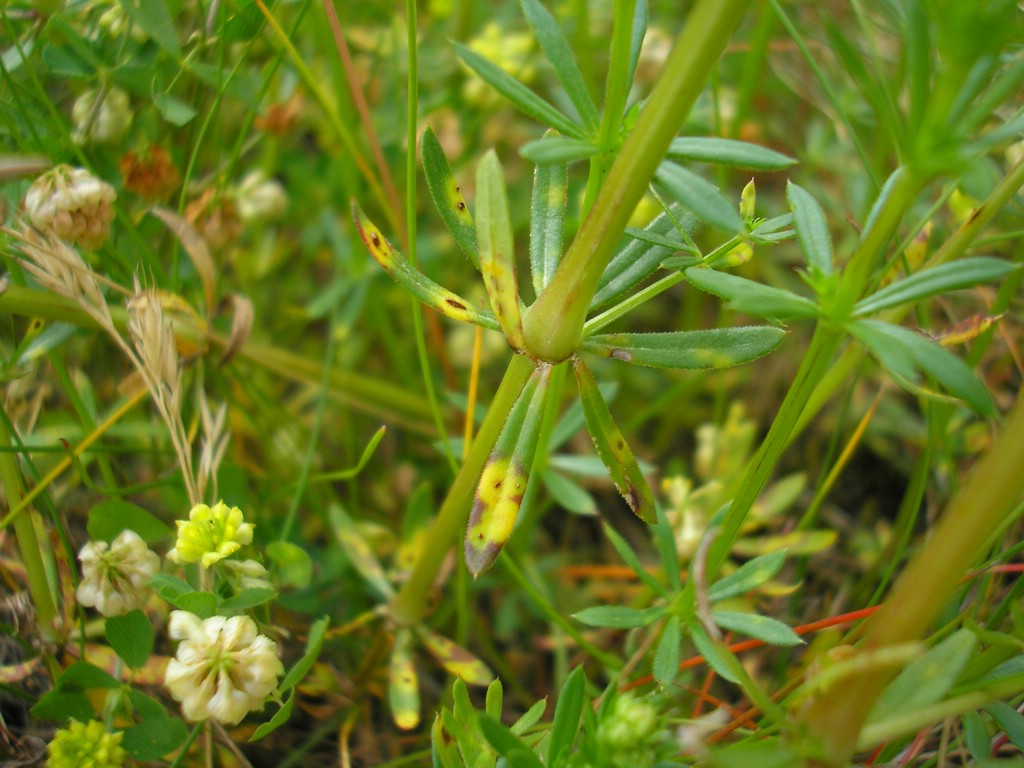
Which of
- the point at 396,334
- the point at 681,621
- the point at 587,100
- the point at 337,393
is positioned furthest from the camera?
the point at 396,334

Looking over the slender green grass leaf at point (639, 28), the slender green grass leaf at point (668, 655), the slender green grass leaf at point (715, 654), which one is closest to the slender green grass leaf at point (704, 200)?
the slender green grass leaf at point (639, 28)

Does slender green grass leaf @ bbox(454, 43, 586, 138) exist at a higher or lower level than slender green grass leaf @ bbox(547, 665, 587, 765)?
higher

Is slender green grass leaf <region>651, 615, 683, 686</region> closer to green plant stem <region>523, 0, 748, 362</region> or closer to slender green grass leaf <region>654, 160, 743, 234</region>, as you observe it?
green plant stem <region>523, 0, 748, 362</region>

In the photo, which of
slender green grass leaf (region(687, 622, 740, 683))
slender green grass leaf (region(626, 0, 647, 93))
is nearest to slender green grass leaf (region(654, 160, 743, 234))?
slender green grass leaf (region(626, 0, 647, 93))

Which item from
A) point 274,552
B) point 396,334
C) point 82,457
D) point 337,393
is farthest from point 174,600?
point 396,334

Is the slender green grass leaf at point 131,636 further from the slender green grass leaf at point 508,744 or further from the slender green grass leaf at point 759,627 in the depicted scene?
the slender green grass leaf at point 759,627

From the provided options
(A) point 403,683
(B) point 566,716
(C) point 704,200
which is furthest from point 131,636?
(C) point 704,200

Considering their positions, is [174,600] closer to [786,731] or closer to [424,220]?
[786,731]
